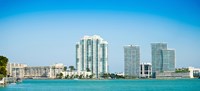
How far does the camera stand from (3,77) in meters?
89.9

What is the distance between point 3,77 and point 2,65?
13.1 ft

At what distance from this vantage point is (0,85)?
86.2m

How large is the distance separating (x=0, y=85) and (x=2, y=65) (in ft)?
25.6

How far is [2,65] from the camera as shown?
9306 centimetres

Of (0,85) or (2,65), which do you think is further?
(2,65)

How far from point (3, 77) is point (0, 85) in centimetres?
390
